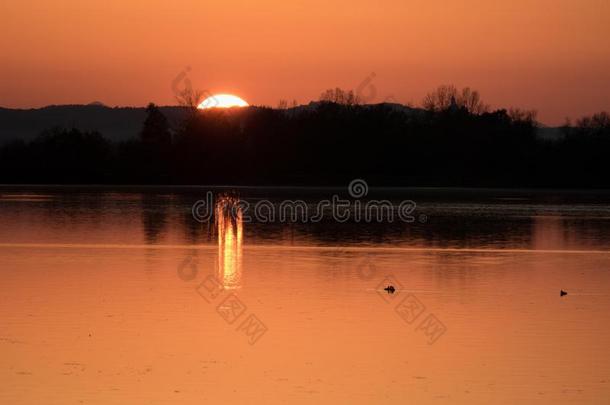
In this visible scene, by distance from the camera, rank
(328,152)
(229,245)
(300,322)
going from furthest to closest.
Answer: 1. (328,152)
2. (229,245)
3. (300,322)

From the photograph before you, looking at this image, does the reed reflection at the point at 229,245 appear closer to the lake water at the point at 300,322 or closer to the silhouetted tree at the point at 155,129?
the lake water at the point at 300,322

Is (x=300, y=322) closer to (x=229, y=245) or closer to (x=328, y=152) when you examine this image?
(x=229, y=245)

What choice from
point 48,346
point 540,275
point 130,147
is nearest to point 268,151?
point 130,147

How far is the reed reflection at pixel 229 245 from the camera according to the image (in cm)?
2020

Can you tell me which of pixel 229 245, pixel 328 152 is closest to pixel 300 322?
pixel 229 245

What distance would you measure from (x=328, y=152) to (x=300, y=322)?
90.7 m

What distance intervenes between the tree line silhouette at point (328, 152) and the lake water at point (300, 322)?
2996 inches

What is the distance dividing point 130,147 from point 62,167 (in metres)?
7.48

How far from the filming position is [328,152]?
345 ft

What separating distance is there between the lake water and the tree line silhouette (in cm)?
7610

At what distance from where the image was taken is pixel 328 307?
53.2 feet

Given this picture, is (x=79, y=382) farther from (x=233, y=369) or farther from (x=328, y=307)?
(x=328, y=307)

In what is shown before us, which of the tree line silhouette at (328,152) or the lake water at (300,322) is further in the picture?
the tree line silhouette at (328,152)

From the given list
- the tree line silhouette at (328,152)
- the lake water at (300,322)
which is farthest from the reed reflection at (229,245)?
the tree line silhouette at (328,152)
